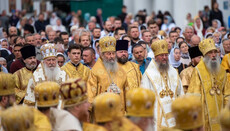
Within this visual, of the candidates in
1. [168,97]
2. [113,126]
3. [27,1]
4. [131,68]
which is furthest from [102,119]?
[27,1]

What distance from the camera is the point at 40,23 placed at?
17516 millimetres

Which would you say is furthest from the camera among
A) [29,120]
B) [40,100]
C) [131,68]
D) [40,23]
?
[40,23]

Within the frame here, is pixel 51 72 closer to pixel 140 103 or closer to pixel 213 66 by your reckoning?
pixel 213 66

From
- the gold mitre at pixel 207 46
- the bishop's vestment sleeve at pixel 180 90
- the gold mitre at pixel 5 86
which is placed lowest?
the bishop's vestment sleeve at pixel 180 90

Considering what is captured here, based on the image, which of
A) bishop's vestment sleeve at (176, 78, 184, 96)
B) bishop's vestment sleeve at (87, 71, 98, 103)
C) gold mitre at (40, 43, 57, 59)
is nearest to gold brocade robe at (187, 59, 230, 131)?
bishop's vestment sleeve at (176, 78, 184, 96)

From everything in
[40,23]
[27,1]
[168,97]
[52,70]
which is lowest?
[168,97]

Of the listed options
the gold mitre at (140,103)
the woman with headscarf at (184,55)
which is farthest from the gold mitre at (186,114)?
the woman with headscarf at (184,55)

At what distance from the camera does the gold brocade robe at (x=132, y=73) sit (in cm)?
806

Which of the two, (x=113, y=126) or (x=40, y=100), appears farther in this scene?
(x=40, y=100)

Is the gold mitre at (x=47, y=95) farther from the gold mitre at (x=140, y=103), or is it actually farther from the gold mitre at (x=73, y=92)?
the gold mitre at (x=140, y=103)

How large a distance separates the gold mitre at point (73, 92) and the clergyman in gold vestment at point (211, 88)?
2909 millimetres

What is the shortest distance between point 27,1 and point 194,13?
15.4 m

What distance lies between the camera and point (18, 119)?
433cm

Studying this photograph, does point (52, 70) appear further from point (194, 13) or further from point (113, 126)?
point (194, 13)
